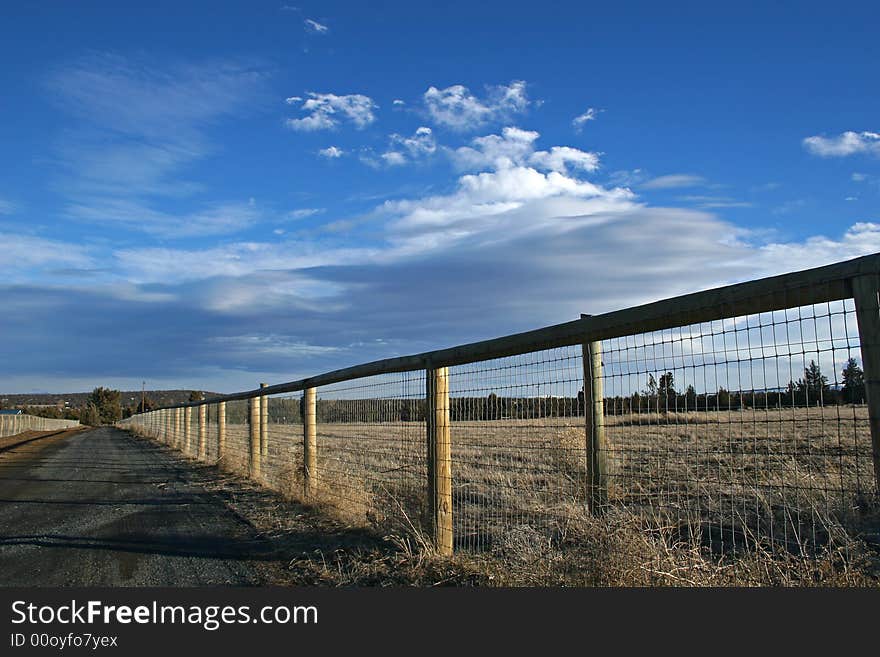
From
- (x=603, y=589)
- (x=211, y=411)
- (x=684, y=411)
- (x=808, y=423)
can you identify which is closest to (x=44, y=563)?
(x=603, y=589)

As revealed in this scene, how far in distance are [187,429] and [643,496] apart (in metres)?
16.5

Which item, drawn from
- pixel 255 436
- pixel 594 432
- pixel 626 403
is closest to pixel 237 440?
pixel 255 436

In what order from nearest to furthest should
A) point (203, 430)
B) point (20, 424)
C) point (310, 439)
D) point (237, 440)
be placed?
point (310, 439)
point (237, 440)
point (203, 430)
point (20, 424)

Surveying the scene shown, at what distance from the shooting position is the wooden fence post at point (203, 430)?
17083 mm

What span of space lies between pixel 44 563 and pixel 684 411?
5695 millimetres

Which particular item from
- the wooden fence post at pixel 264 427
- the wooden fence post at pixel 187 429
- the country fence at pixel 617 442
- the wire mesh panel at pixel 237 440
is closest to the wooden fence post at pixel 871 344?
the country fence at pixel 617 442

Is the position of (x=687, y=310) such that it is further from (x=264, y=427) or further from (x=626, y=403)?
(x=264, y=427)

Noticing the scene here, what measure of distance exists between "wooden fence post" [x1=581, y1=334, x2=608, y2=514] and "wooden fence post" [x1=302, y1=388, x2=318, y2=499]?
4.14 meters

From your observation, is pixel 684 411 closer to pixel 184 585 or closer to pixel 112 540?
pixel 184 585

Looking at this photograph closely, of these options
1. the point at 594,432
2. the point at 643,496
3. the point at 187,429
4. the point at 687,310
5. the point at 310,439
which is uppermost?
the point at 687,310

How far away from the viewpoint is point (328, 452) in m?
9.04

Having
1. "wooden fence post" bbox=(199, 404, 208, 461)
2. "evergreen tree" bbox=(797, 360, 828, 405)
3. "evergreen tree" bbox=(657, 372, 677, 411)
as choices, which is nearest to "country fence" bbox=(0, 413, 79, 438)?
"wooden fence post" bbox=(199, 404, 208, 461)

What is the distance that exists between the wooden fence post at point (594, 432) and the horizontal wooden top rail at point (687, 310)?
558 mm

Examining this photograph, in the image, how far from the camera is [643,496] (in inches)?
268
